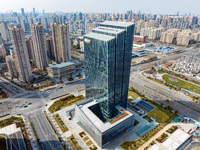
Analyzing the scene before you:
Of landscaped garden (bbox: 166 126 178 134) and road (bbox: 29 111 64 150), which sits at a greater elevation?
landscaped garden (bbox: 166 126 178 134)

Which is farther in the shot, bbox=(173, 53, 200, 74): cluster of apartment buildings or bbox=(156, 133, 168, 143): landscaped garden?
bbox=(173, 53, 200, 74): cluster of apartment buildings

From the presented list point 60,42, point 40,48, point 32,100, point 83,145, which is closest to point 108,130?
point 83,145

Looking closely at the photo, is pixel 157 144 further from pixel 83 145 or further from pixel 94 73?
pixel 94 73

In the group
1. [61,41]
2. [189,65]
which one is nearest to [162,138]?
[189,65]

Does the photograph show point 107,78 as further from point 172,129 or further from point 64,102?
point 64,102

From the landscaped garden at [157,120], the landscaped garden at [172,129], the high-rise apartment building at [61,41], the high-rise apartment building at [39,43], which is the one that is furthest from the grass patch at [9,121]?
the high-rise apartment building at [61,41]

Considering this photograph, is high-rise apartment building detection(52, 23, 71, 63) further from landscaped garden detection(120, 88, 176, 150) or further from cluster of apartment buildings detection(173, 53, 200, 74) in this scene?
cluster of apartment buildings detection(173, 53, 200, 74)

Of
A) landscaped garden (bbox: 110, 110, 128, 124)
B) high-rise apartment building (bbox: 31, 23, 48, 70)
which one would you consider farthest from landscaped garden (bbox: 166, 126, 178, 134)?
high-rise apartment building (bbox: 31, 23, 48, 70)
